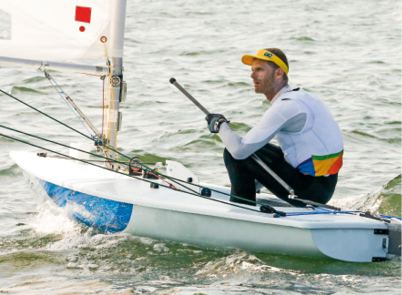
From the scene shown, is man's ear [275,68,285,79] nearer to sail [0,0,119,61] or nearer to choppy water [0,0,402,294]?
choppy water [0,0,402,294]

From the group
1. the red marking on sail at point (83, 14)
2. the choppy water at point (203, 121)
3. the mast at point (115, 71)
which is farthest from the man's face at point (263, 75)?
the red marking on sail at point (83, 14)

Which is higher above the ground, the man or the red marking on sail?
the red marking on sail

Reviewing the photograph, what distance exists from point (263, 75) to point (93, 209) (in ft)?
4.00

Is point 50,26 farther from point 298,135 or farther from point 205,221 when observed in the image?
point 298,135

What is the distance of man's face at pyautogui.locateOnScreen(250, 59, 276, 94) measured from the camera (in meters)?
3.11

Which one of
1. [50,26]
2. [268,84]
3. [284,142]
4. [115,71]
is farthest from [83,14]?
[284,142]

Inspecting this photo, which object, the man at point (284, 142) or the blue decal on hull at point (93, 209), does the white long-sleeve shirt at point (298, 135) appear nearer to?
the man at point (284, 142)

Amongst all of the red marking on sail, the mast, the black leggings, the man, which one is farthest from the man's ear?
the red marking on sail

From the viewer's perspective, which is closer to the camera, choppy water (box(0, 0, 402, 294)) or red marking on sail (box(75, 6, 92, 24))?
choppy water (box(0, 0, 402, 294))

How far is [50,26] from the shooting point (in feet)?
12.4

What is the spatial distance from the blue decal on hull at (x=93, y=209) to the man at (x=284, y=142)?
24.8 inches

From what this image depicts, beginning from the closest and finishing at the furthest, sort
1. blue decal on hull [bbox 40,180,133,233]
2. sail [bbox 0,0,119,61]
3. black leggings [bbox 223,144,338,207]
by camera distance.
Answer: black leggings [bbox 223,144,338,207]
blue decal on hull [bbox 40,180,133,233]
sail [bbox 0,0,119,61]

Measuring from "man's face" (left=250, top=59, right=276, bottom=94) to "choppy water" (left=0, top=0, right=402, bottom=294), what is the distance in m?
0.88

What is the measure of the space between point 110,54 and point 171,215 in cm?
126
